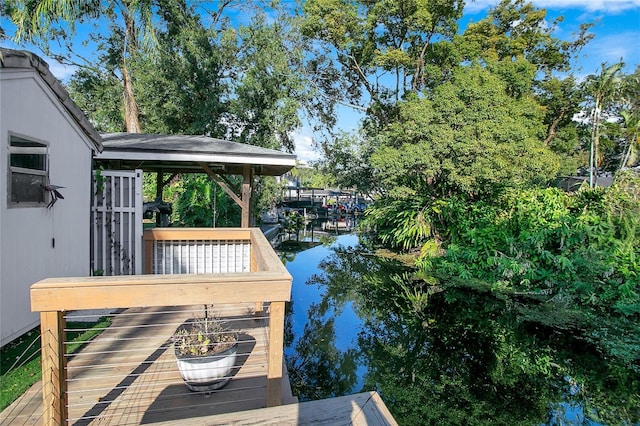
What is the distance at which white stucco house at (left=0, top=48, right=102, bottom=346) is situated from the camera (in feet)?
10.8

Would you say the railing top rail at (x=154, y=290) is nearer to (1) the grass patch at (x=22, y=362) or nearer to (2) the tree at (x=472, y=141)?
(1) the grass patch at (x=22, y=362)

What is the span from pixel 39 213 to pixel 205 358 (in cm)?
267

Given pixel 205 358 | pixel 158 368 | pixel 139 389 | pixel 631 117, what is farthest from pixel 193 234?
pixel 631 117

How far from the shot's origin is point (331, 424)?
4.99 feet

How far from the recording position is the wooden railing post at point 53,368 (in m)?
1.83

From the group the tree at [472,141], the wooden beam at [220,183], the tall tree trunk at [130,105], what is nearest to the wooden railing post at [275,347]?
the wooden beam at [220,183]

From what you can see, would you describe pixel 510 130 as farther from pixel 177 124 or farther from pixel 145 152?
pixel 177 124

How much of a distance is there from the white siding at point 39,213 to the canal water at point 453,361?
304cm

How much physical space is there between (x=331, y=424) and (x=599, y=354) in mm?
5265

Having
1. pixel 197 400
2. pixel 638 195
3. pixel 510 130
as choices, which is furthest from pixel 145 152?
pixel 638 195

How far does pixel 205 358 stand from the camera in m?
2.69

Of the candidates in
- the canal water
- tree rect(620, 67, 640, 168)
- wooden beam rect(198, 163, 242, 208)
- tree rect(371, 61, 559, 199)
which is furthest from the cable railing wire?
tree rect(620, 67, 640, 168)

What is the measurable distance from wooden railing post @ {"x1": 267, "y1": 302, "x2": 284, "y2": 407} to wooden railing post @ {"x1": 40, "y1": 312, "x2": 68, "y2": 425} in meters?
1.12

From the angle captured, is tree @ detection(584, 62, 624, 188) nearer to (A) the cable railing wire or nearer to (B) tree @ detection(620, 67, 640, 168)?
(B) tree @ detection(620, 67, 640, 168)
